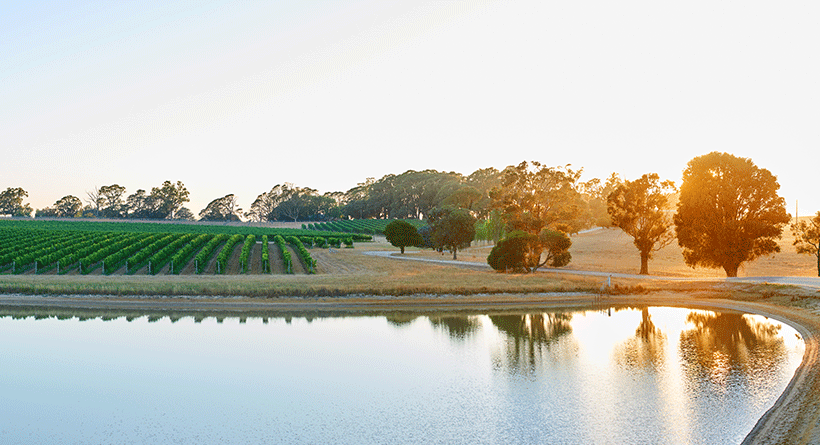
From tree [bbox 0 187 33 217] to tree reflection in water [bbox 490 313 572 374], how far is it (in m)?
186

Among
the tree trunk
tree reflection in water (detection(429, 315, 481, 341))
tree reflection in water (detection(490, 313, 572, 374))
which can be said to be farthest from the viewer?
the tree trunk

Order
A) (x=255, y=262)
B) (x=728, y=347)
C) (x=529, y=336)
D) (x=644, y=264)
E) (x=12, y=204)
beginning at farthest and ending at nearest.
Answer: (x=12, y=204), (x=255, y=262), (x=644, y=264), (x=529, y=336), (x=728, y=347)

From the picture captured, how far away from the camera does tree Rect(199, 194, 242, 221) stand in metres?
175

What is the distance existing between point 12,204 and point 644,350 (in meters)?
198

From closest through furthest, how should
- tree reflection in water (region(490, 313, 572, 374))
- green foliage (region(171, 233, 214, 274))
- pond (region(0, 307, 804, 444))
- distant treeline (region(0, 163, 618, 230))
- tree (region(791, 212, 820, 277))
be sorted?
pond (region(0, 307, 804, 444))
tree reflection in water (region(490, 313, 572, 374))
tree (region(791, 212, 820, 277))
green foliage (region(171, 233, 214, 274))
distant treeline (region(0, 163, 618, 230))

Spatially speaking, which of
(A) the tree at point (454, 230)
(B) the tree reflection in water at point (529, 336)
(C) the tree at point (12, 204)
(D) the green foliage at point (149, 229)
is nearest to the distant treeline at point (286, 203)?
(C) the tree at point (12, 204)

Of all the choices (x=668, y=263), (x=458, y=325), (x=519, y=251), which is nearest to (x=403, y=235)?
(x=519, y=251)

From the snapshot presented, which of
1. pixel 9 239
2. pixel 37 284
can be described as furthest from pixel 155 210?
pixel 37 284

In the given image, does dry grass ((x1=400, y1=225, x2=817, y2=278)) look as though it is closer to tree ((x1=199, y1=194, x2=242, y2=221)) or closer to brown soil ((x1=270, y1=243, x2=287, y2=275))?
brown soil ((x1=270, y1=243, x2=287, y2=275))

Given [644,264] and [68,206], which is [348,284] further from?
[68,206]

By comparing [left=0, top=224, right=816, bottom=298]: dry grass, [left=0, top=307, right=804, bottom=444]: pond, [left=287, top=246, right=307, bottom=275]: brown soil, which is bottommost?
[left=0, top=307, right=804, bottom=444]: pond


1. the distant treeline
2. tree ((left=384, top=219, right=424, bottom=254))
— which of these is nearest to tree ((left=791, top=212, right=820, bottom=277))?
tree ((left=384, top=219, right=424, bottom=254))

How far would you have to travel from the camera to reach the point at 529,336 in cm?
1903

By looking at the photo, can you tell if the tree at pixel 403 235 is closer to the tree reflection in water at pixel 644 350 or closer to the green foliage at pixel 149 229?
the green foliage at pixel 149 229
